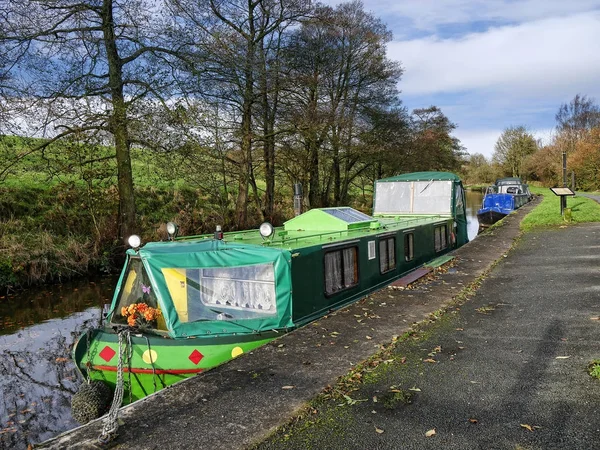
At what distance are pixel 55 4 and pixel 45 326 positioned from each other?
8.94m

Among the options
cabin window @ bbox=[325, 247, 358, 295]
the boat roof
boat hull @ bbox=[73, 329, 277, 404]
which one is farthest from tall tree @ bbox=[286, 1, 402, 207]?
boat hull @ bbox=[73, 329, 277, 404]

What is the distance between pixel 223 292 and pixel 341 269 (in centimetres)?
251

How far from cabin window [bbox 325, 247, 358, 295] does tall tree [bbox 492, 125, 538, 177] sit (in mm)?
58910

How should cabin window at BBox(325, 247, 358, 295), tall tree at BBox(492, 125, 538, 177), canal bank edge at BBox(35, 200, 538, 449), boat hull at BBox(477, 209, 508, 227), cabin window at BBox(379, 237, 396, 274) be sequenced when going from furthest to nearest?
tall tree at BBox(492, 125, 538, 177)
boat hull at BBox(477, 209, 508, 227)
cabin window at BBox(379, 237, 396, 274)
cabin window at BBox(325, 247, 358, 295)
canal bank edge at BBox(35, 200, 538, 449)

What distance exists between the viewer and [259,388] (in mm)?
4867

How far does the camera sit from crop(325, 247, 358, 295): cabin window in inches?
304

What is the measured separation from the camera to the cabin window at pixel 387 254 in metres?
9.61

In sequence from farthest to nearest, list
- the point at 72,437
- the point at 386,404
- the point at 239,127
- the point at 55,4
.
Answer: the point at 239,127
the point at 55,4
the point at 386,404
the point at 72,437

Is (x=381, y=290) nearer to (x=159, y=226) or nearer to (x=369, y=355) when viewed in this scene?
(x=369, y=355)

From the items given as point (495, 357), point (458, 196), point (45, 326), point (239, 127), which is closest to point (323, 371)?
point (495, 357)

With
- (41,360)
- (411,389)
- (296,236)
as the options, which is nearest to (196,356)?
(411,389)

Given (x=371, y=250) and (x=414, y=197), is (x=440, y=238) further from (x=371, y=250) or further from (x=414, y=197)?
(x=371, y=250)

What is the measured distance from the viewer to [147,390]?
19.2 feet

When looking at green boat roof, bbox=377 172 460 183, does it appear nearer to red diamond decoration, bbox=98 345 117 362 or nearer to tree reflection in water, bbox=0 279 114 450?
tree reflection in water, bbox=0 279 114 450
